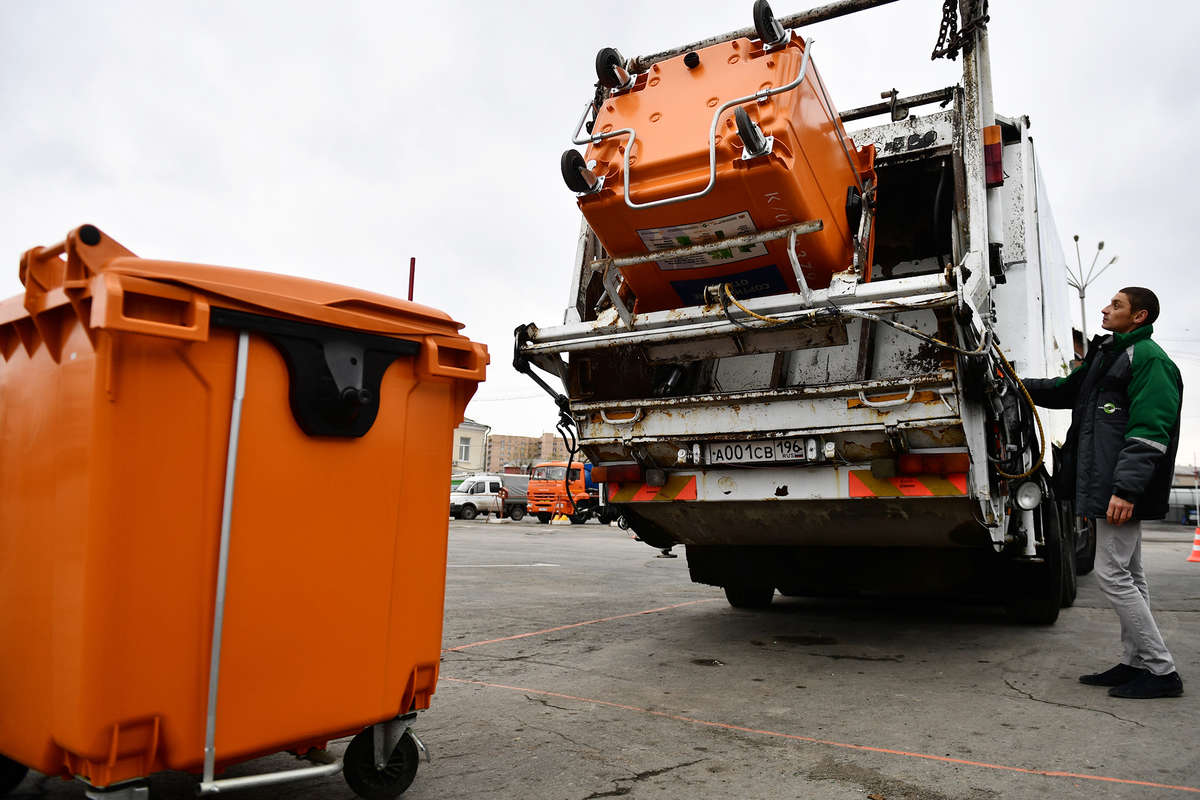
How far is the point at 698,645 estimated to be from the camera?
4.96 metres

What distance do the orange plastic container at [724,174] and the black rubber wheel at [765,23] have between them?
0.08m

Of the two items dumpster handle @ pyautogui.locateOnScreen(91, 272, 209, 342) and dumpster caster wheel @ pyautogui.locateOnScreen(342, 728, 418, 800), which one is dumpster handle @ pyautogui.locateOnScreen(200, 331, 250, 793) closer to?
dumpster handle @ pyautogui.locateOnScreen(91, 272, 209, 342)

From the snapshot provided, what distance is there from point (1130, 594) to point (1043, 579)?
5.37ft

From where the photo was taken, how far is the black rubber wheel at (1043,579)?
5.16 m

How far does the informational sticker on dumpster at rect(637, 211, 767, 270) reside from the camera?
152 inches

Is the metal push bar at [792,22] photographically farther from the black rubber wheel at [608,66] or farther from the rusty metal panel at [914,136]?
the rusty metal panel at [914,136]

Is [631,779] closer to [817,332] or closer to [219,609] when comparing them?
[219,609]

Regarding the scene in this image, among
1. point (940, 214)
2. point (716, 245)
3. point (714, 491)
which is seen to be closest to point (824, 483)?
point (714, 491)

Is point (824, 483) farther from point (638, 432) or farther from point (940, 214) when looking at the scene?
point (940, 214)

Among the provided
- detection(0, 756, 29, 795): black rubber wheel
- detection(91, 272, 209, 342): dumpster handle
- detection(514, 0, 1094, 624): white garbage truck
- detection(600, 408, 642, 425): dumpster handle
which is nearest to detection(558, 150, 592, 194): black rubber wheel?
detection(514, 0, 1094, 624): white garbage truck

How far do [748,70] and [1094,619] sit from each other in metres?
4.57

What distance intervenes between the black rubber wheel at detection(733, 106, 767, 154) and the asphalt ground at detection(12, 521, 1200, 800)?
229 centimetres

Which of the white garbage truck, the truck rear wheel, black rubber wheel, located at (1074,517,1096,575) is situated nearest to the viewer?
the white garbage truck

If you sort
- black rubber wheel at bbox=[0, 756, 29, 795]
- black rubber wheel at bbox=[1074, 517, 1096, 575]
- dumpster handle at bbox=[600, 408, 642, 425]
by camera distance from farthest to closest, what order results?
1. black rubber wheel at bbox=[1074, 517, 1096, 575]
2. dumpster handle at bbox=[600, 408, 642, 425]
3. black rubber wheel at bbox=[0, 756, 29, 795]
